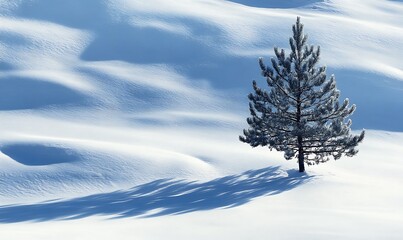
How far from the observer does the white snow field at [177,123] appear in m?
18.5

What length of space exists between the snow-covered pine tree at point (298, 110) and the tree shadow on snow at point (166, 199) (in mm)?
1265

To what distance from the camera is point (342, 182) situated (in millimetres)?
22922

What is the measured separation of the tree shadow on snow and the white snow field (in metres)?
0.06

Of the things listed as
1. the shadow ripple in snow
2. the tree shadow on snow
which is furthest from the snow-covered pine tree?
the shadow ripple in snow

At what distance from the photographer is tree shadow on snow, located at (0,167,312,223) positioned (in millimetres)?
19812

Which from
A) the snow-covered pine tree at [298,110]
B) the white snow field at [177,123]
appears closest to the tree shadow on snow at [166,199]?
the white snow field at [177,123]

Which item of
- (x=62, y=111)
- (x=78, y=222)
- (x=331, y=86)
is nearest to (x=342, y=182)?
(x=331, y=86)

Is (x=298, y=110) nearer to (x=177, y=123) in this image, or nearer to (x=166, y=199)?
(x=166, y=199)

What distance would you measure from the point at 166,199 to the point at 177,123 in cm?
1151

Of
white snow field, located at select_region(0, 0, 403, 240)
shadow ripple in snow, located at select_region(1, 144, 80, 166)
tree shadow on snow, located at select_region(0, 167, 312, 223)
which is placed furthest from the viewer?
shadow ripple in snow, located at select_region(1, 144, 80, 166)

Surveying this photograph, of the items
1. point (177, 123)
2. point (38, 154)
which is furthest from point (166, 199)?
point (177, 123)

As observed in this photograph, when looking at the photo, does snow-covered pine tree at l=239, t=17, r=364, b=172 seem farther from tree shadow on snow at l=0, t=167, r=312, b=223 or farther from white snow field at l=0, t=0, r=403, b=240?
tree shadow on snow at l=0, t=167, r=312, b=223

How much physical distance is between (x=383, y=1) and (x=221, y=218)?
4886 cm

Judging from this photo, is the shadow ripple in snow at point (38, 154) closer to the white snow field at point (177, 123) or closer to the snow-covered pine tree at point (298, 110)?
the white snow field at point (177, 123)
